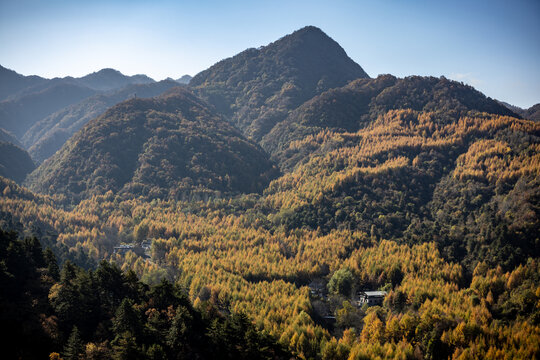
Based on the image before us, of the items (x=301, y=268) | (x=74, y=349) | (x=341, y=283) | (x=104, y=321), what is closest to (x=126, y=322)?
(x=104, y=321)

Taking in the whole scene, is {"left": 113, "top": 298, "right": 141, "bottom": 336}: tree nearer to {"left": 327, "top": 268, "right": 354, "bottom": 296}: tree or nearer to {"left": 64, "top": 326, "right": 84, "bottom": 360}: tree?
{"left": 64, "top": 326, "right": 84, "bottom": 360}: tree

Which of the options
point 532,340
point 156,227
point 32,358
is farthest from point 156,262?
point 532,340

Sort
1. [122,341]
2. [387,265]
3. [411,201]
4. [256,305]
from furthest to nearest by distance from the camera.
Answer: [411,201] → [387,265] → [256,305] → [122,341]

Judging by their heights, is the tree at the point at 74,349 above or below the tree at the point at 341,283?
above

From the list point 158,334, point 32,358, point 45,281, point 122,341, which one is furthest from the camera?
point 45,281

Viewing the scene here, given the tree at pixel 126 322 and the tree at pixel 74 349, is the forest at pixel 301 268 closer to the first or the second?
the tree at pixel 126 322

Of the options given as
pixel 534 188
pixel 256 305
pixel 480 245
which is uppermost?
pixel 534 188

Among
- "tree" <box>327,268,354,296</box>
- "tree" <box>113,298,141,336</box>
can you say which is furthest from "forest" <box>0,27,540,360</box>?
"tree" <box>327,268,354,296</box>

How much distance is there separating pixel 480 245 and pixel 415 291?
1630 inches

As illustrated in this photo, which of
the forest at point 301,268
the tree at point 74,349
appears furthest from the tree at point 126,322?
the tree at point 74,349

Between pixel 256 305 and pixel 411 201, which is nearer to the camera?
A: pixel 256 305

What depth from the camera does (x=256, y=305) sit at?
10188cm

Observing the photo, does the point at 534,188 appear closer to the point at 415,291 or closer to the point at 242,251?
the point at 415,291

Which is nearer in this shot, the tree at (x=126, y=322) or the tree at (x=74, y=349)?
the tree at (x=74, y=349)
